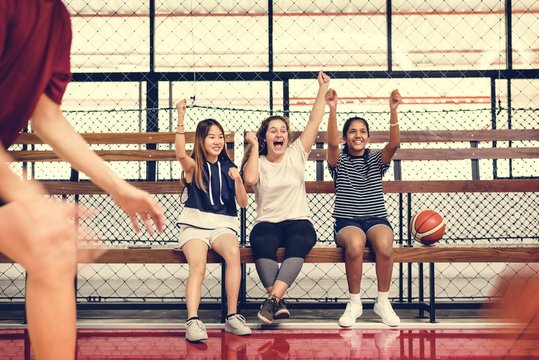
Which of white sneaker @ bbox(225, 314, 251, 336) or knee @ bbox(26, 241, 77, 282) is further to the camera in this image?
white sneaker @ bbox(225, 314, 251, 336)

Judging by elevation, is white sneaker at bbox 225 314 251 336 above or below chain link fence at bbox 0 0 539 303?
below

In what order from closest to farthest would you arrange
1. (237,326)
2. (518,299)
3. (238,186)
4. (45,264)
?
1. (45,264)
2. (518,299)
3. (237,326)
4. (238,186)

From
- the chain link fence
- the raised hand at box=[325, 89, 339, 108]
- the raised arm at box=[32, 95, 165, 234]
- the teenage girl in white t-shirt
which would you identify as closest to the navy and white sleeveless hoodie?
the teenage girl in white t-shirt

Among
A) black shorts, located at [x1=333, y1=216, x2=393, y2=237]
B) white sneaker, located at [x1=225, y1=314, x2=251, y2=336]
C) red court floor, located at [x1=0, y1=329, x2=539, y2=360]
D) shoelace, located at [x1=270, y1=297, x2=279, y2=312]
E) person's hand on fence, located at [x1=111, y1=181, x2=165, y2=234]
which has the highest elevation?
person's hand on fence, located at [x1=111, y1=181, x2=165, y2=234]

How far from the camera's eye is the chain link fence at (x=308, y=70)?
5.45 meters

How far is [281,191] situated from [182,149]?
0.60 meters

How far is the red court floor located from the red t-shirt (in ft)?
5.70

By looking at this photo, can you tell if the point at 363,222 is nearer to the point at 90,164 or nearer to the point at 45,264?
the point at 90,164

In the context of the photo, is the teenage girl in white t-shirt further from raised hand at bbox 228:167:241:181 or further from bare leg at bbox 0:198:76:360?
bare leg at bbox 0:198:76:360

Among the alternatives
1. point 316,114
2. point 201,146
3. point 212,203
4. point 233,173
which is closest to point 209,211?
point 212,203

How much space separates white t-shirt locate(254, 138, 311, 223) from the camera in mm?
3436

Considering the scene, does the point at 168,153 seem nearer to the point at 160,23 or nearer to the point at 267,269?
the point at 267,269

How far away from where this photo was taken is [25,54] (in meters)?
1.12

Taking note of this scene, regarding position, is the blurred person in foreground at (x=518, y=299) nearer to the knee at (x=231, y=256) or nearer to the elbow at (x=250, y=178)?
the knee at (x=231, y=256)
